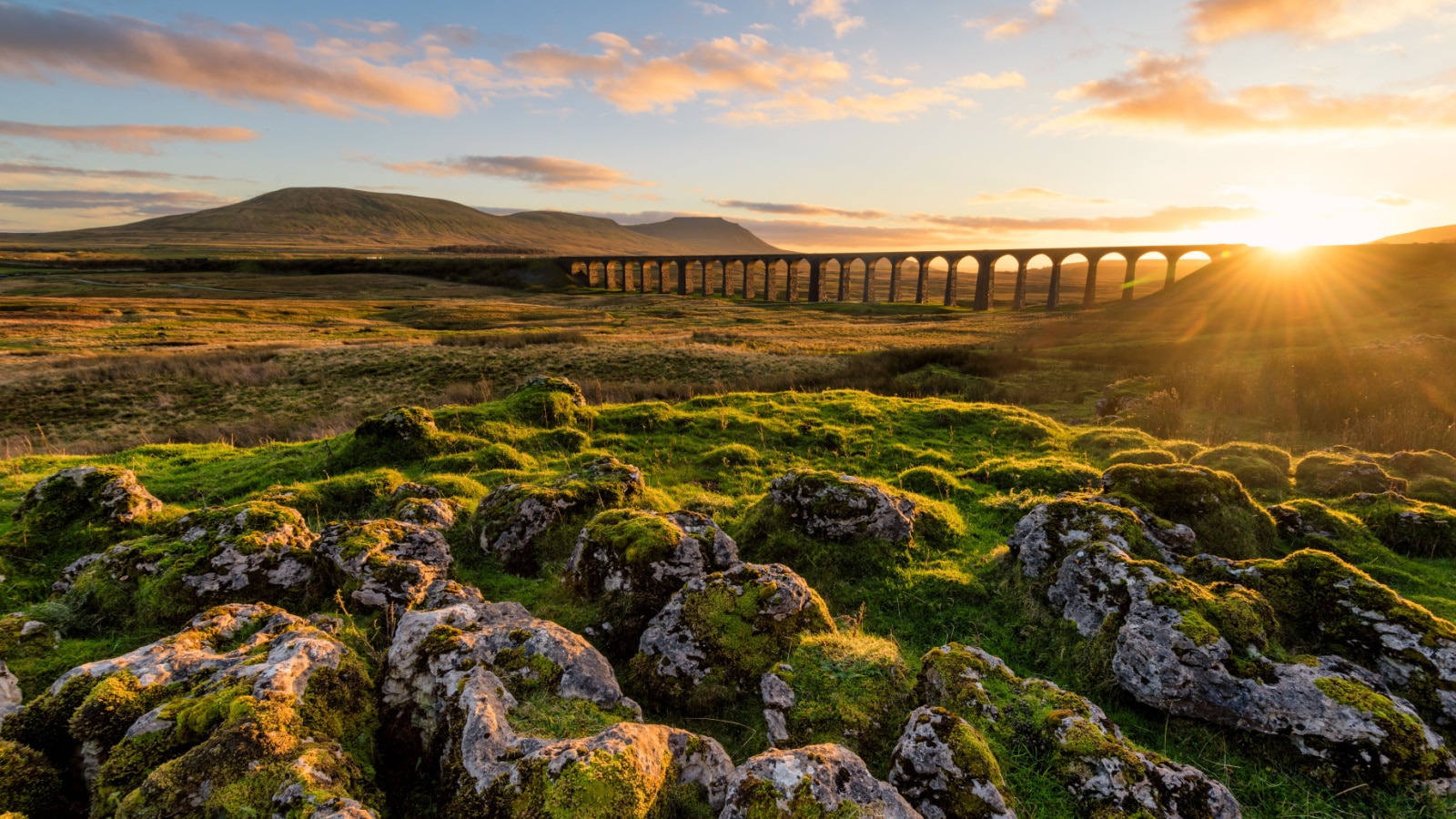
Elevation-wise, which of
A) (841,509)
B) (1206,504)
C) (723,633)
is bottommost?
(723,633)

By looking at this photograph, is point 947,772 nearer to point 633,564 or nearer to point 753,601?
point 753,601

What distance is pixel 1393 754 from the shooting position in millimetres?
4590

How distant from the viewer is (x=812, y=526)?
8.93 m

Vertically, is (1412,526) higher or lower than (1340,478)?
lower

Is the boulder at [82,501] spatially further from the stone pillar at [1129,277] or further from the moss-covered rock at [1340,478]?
the stone pillar at [1129,277]

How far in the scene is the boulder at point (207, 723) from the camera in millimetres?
3535

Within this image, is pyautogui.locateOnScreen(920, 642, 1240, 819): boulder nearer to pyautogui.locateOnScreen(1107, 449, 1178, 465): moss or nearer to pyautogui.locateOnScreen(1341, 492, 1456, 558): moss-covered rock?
pyautogui.locateOnScreen(1341, 492, 1456, 558): moss-covered rock

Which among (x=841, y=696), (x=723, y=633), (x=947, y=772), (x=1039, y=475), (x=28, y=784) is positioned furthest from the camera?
(x=1039, y=475)

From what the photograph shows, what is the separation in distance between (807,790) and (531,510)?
6202 mm

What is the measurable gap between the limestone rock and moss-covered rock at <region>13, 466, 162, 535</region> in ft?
31.4

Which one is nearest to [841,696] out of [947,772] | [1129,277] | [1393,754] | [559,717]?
[947,772]

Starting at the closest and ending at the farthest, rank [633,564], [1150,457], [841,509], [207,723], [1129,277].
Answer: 1. [207,723]
2. [633,564]
3. [841,509]
4. [1150,457]
5. [1129,277]

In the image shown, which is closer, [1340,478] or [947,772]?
[947,772]

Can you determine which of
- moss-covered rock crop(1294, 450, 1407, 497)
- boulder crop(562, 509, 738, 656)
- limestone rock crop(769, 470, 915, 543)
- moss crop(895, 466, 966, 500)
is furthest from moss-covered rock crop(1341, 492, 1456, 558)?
boulder crop(562, 509, 738, 656)
